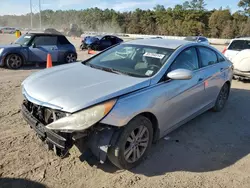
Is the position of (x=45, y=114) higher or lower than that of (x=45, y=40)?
lower

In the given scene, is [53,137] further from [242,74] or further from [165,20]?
[165,20]

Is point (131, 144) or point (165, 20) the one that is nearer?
point (131, 144)

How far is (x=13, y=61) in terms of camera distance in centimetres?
984

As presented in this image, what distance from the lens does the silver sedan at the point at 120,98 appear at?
2.72m

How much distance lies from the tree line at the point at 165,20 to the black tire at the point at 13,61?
198ft

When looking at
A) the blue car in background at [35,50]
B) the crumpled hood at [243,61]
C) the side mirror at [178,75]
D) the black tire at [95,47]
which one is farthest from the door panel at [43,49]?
the black tire at [95,47]

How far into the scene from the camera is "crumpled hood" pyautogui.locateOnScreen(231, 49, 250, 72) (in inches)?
307

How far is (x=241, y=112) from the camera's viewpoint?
561 cm

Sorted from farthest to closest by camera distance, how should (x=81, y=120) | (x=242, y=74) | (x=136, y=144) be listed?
(x=242, y=74) → (x=136, y=144) → (x=81, y=120)

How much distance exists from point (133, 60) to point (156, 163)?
1599mm

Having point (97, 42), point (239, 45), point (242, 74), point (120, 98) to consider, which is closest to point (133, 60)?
point (120, 98)

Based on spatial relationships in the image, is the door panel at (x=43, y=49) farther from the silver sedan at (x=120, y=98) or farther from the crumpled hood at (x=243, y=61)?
the crumpled hood at (x=243, y=61)

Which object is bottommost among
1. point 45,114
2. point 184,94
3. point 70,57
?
point 70,57

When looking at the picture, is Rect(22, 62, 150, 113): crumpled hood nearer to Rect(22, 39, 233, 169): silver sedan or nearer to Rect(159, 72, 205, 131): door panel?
Rect(22, 39, 233, 169): silver sedan
